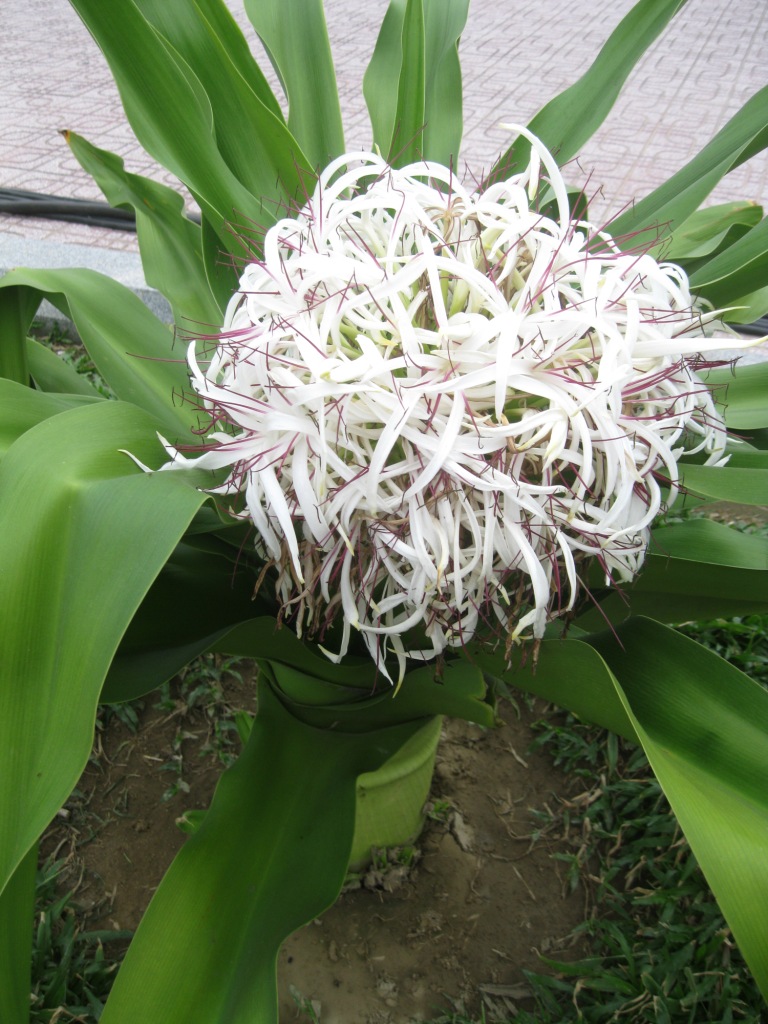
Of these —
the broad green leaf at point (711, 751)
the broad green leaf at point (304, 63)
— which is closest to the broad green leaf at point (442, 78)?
the broad green leaf at point (304, 63)

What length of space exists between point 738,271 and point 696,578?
13.0 inches

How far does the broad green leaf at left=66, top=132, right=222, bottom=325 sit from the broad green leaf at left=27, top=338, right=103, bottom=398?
157 millimetres

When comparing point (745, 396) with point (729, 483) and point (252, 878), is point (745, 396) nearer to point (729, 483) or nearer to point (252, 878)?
point (729, 483)

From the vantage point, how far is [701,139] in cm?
346

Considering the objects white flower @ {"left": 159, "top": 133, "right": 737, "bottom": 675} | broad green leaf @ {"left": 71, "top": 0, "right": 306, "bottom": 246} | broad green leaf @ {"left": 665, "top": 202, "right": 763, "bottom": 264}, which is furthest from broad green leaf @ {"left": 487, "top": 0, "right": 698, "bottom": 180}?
white flower @ {"left": 159, "top": 133, "right": 737, "bottom": 675}

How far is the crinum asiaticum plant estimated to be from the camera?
554 mm

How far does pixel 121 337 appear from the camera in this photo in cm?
95

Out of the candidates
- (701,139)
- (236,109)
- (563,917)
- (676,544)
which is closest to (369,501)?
(676,544)

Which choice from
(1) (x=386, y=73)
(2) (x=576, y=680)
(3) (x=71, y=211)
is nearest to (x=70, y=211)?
(3) (x=71, y=211)

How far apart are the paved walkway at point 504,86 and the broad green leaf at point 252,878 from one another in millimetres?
2305

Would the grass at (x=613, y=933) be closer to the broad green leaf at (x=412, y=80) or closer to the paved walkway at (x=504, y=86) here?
the broad green leaf at (x=412, y=80)

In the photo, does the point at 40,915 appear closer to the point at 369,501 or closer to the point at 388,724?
the point at 388,724

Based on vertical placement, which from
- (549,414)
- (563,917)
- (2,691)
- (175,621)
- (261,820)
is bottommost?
(563,917)

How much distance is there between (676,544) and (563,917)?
732mm
